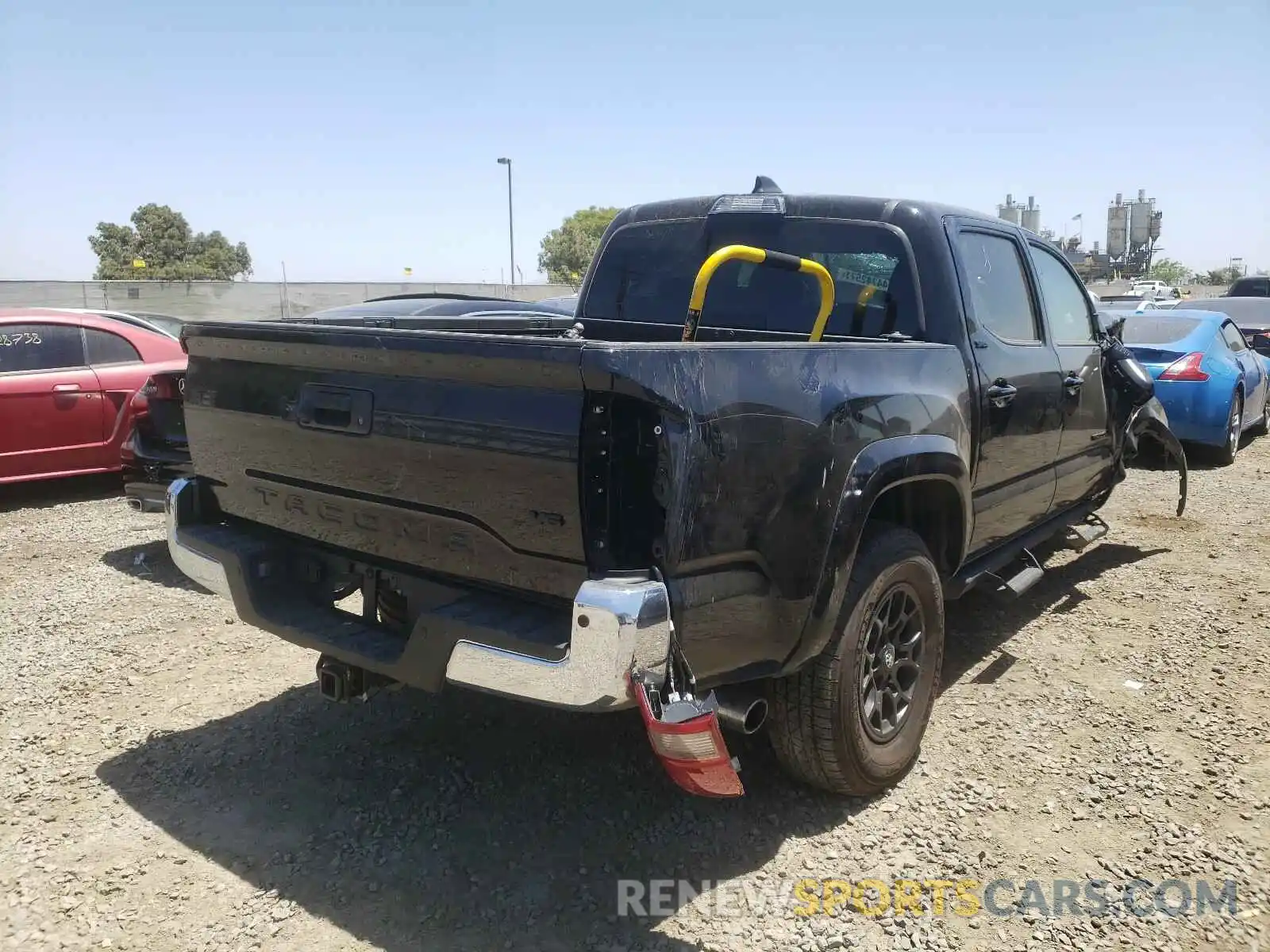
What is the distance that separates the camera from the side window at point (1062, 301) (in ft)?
15.3

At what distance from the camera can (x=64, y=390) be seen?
24.0ft

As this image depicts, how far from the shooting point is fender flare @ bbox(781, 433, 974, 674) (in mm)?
2691

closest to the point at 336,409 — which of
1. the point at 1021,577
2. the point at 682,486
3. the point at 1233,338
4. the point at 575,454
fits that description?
the point at 575,454

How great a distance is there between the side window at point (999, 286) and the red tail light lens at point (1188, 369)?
5.66 m

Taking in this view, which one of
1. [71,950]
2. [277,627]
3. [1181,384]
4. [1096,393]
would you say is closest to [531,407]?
[277,627]

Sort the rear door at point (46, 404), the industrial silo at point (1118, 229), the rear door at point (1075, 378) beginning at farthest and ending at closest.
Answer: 1. the industrial silo at point (1118, 229)
2. the rear door at point (46, 404)
3. the rear door at point (1075, 378)

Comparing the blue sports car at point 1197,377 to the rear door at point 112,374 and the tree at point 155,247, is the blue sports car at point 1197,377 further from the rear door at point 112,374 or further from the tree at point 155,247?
the tree at point 155,247

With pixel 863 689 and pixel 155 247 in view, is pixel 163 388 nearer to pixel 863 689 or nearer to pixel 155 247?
pixel 863 689

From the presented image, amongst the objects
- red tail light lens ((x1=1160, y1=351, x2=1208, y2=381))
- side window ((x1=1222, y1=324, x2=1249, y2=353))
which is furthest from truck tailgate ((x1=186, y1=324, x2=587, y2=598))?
side window ((x1=1222, y1=324, x2=1249, y2=353))

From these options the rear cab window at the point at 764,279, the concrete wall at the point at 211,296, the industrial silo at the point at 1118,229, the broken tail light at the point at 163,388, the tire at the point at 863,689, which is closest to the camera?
the tire at the point at 863,689

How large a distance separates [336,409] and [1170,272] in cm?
8055

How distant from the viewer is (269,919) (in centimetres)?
261

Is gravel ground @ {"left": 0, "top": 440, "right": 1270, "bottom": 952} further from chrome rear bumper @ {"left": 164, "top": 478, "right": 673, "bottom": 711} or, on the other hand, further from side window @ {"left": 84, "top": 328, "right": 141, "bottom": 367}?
side window @ {"left": 84, "top": 328, "right": 141, "bottom": 367}

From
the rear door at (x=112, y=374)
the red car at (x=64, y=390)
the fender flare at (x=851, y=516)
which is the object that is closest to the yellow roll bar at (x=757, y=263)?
the fender flare at (x=851, y=516)
